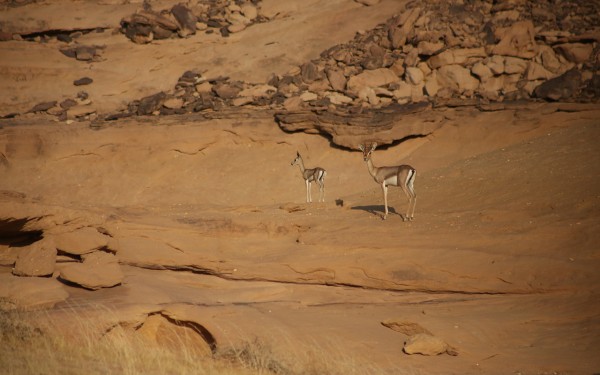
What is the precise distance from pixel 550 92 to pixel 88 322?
2031 centimetres

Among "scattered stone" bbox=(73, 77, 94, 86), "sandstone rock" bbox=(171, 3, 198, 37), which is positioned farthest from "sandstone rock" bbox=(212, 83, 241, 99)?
"scattered stone" bbox=(73, 77, 94, 86)

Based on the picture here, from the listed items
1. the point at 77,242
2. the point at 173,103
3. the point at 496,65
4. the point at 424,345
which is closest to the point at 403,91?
the point at 496,65

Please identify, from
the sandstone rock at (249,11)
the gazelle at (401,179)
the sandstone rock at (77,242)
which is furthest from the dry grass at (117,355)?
the sandstone rock at (249,11)

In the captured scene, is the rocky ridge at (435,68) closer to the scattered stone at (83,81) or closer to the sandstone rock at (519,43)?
the sandstone rock at (519,43)

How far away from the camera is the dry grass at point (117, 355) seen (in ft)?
29.6

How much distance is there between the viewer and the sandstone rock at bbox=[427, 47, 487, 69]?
28.6 metres

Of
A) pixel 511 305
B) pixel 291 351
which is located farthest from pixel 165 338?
pixel 511 305

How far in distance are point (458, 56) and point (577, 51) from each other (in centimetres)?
435

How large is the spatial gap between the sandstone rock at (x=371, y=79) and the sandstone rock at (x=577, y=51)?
20.8 feet

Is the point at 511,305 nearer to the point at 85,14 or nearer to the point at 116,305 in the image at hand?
the point at 116,305

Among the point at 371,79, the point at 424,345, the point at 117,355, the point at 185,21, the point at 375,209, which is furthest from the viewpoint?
the point at 185,21

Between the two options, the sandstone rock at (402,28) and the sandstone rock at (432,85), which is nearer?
the sandstone rock at (432,85)

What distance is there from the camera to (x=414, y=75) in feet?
94.0

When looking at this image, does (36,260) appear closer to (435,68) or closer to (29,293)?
(29,293)
